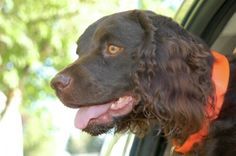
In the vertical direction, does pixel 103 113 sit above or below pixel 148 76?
below

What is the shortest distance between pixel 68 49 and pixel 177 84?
7.44 ft

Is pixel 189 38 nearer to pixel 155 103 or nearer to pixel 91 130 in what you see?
pixel 155 103

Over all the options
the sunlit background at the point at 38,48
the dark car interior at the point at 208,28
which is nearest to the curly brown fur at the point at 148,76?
the dark car interior at the point at 208,28

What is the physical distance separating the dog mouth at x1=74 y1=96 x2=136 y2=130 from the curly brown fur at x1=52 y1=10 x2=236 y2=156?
1cm

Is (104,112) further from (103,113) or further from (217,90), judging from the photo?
(217,90)

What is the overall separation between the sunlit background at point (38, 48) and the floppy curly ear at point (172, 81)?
1407mm

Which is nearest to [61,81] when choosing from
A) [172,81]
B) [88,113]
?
[88,113]

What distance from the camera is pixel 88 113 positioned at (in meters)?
2.21

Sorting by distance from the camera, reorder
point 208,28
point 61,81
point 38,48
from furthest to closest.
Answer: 1. point 38,48
2. point 208,28
3. point 61,81

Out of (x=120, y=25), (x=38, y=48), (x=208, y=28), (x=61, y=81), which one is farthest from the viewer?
(x=38, y=48)

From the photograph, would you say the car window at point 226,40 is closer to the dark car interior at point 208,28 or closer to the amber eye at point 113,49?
the dark car interior at point 208,28

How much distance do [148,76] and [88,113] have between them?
0.27 m

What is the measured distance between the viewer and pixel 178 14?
311 centimetres

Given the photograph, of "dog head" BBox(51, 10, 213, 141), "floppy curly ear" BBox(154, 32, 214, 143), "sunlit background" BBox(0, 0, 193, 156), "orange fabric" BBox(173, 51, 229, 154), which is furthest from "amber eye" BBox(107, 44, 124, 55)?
"sunlit background" BBox(0, 0, 193, 156)
